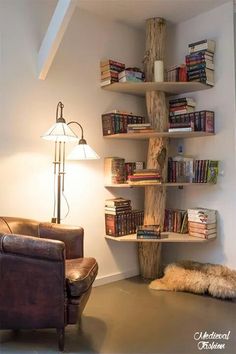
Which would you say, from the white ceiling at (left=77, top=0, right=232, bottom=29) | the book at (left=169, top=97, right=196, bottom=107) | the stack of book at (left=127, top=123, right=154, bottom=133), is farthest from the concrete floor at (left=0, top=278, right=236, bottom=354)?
the white ceiling at (left=77, top=0, right=232, bottom=29)

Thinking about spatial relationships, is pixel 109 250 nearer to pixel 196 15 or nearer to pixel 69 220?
pixel 69 220

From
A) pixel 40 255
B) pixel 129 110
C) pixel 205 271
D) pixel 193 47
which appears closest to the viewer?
pixel 40 255

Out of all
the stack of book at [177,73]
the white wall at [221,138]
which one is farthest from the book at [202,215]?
the stack of book at [177,73]

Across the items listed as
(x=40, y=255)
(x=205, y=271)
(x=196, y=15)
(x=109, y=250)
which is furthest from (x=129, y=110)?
(x=40, y=255)

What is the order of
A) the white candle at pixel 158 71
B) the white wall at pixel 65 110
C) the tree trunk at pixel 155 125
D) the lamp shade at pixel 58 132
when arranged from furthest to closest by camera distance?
the tree trunk at pixel 155 125, the white candle at pixel 158 71, the white wall at pixel 65 110, the lamp shade at pixel 58 132

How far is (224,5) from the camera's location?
3307mm

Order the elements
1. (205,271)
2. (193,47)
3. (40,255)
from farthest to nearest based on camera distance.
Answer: (193,47), (205,271), (40,255)

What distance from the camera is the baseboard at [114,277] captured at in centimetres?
342

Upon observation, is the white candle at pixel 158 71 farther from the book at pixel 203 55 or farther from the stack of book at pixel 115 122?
the stack of book at pixel 115 122

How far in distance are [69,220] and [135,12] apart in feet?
7.30

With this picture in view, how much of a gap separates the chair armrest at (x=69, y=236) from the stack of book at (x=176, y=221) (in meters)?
1.22

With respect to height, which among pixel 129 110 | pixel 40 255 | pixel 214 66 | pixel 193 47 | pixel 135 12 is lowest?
pixel 40 255

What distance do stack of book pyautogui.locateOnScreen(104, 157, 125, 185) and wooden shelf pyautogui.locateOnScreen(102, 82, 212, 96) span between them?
2.43ft

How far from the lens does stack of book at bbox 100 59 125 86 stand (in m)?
3.36
